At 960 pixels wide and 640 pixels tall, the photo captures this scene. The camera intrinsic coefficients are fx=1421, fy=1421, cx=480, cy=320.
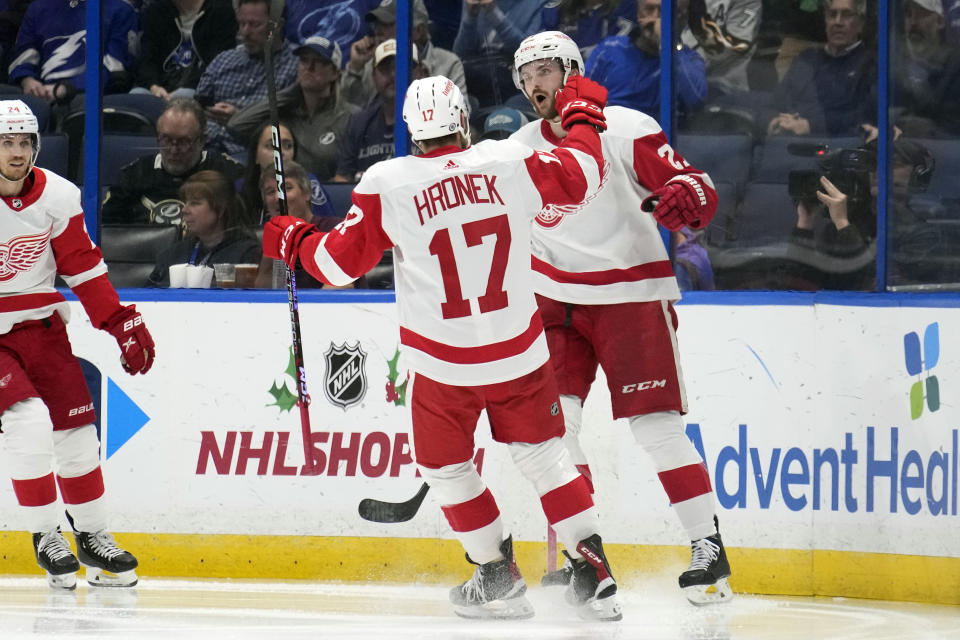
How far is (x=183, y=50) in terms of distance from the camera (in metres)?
5.15

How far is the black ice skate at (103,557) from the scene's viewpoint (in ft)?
14.0

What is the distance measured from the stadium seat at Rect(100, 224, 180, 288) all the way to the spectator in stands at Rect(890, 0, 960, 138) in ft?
8.29

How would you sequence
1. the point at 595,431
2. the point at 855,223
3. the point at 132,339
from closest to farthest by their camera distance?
the point at 132,339, the point at 595,431, the point at 855,223

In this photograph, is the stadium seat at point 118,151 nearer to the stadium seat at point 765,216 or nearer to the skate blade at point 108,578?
the skate blade at point 108,578

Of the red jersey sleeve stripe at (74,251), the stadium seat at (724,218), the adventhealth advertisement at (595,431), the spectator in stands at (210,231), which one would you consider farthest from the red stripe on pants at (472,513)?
the spectator in stands at (210,231)

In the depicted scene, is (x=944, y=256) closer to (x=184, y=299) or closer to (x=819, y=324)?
(x=819, y=324)

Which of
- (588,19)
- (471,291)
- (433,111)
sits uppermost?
(588,19)

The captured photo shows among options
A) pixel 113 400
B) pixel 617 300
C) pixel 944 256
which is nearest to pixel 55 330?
pixel 113 400

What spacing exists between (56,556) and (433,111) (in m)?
1.80

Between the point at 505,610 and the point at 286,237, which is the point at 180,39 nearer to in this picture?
the point at 286,237

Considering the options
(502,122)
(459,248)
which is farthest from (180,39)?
(459,248)

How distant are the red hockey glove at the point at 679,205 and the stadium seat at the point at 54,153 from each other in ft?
7.92

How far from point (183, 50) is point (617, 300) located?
2.11 metres

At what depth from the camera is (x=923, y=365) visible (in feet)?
13.6
